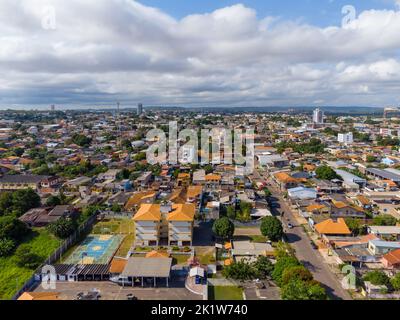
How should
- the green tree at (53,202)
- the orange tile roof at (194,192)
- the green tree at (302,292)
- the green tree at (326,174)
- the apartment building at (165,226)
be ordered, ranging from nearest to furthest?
the green tree at (302,292), the apartment building at (165,226), the green tree at (53,202), the orange tile roof at (194,192), the green tree at (326,174)

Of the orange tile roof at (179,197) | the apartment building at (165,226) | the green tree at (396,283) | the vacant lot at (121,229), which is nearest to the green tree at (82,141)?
the orange tile roof at (179,197)

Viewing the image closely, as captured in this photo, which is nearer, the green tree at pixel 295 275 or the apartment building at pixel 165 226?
the green tree at pixel 295 275

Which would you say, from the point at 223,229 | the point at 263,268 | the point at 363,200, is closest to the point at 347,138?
the point at 363,200

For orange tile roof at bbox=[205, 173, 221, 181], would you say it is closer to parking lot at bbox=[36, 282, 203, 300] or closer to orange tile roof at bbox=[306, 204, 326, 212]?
orange tile roof at bbox=[306, 204, 326, 212]

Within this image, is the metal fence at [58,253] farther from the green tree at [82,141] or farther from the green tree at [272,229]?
the green tree at [82,141]

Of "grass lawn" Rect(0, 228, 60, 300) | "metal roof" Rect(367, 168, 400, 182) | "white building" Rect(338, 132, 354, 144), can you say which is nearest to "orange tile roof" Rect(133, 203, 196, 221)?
"grass lawn" Rect(0, 228, 60, 300)
